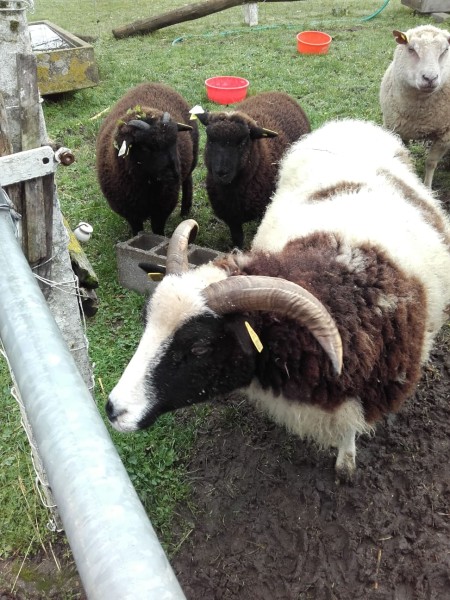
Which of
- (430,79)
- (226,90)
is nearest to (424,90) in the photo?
(430,79)

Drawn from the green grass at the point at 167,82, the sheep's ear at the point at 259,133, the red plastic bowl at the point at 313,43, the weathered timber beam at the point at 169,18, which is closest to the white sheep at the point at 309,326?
the green grass at the point at 167,82

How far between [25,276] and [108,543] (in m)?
0.67

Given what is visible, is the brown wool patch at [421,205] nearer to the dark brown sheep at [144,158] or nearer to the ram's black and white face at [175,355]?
the ram's black and white face at [175,355]

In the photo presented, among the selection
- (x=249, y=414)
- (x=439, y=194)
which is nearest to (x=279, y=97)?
(x=439, y=194)

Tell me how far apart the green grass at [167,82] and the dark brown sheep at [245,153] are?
0.49 m

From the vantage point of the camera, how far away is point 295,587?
2592mm

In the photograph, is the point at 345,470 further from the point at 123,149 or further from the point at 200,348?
the point at 123,149

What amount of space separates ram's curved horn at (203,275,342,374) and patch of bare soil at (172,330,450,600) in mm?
1182

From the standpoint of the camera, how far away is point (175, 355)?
93.4 inches

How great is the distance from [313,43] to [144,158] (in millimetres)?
7706

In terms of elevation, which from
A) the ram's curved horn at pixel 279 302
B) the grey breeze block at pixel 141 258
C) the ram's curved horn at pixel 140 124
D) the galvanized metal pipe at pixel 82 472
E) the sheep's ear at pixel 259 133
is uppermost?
the galvanized metal pipe at pixel 82 472

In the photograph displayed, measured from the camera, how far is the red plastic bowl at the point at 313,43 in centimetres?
1058

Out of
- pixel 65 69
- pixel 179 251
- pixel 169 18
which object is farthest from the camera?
pixel 169 18

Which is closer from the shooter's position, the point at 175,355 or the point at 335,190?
the point at 175,355
